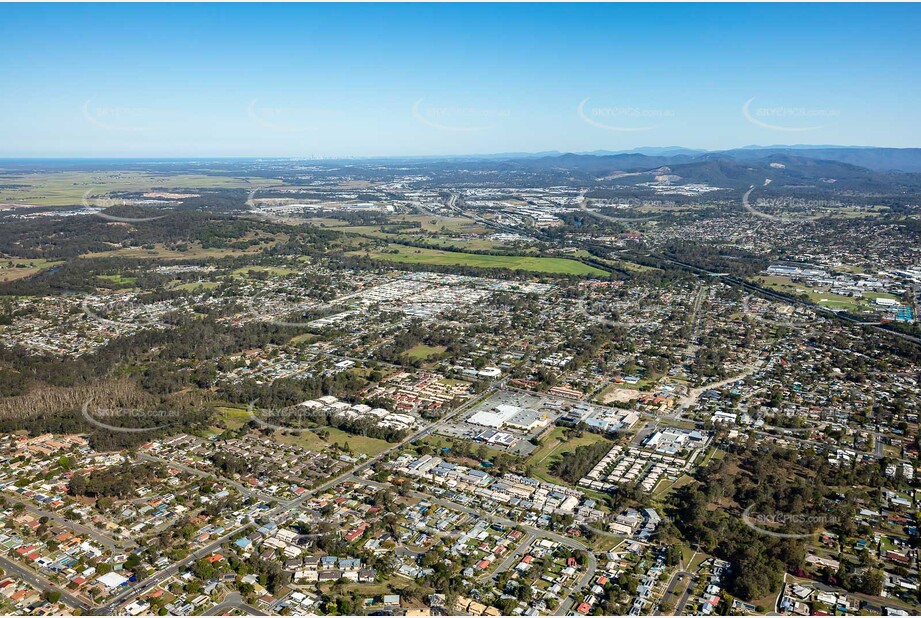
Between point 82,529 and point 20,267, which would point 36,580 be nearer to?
point 82,529

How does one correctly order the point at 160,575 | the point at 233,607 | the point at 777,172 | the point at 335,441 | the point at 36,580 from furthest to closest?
the point at 777,172 → the point at 335,441 → the point at 160,575 → the point at 36,580 → the point at 233,607

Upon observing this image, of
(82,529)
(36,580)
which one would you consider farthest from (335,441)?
(36,580)

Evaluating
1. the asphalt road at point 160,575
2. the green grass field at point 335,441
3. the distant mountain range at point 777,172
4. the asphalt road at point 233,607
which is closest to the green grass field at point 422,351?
the green grass field at point 335,441

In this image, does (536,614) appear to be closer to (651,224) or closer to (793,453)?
(793,453)

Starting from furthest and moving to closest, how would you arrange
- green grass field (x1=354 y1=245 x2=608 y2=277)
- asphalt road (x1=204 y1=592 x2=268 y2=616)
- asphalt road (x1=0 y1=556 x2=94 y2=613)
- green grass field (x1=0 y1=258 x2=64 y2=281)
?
green grass field (x1=354 y1=245 x2=608 y2=277), green grass field (x1=0 y1=258 x2=64 y2=281), asphalt road (x1=0 y1=556 x2=94 y2=613), asphalt road (x1=204 y1=592 x2=268 y2=616)

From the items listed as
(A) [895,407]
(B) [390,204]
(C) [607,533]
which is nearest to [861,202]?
(B) [390,204]

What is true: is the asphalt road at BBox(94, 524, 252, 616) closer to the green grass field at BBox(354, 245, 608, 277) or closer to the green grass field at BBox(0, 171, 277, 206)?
the green grass field at BBox(354, 245, 608, 277)

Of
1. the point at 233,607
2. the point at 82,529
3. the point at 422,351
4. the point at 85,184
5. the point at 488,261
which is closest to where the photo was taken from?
the point at 233,607

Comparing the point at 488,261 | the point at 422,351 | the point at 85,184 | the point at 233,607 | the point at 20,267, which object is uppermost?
the point at 85,184

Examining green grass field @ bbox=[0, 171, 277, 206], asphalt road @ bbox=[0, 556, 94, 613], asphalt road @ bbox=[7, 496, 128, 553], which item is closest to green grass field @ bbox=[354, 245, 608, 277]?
asphalt road @ bbox=[7, 496, 128, 553]
